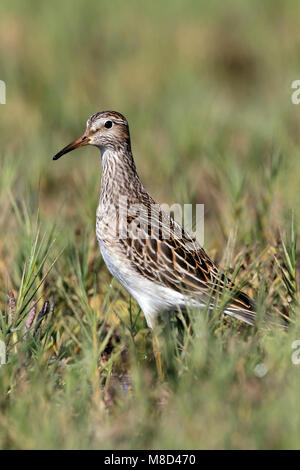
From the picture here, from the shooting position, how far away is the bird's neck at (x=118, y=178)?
5219 mm

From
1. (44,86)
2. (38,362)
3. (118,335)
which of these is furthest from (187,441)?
(44,86)

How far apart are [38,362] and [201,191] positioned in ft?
13.5

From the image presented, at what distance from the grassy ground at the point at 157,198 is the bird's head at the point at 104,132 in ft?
1.45

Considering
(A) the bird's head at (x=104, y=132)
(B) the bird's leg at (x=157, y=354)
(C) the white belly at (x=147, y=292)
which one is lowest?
(B) the bird's leg at (x=157, y=354)

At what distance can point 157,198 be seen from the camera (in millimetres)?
7516

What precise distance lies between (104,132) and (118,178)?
31 cm

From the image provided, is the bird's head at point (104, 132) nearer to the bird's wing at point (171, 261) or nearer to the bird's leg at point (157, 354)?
the bird's wing at point (171, 261)

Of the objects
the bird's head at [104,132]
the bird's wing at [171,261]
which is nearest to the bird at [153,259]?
the bird's wing at [171,261]

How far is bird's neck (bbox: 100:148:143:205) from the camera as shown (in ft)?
17.1

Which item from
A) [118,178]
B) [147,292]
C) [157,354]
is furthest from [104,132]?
[157,354]

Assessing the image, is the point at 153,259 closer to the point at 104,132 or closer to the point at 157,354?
the point at 157,354

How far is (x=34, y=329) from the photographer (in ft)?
15.1

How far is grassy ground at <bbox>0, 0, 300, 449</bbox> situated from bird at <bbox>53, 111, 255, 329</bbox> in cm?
15
